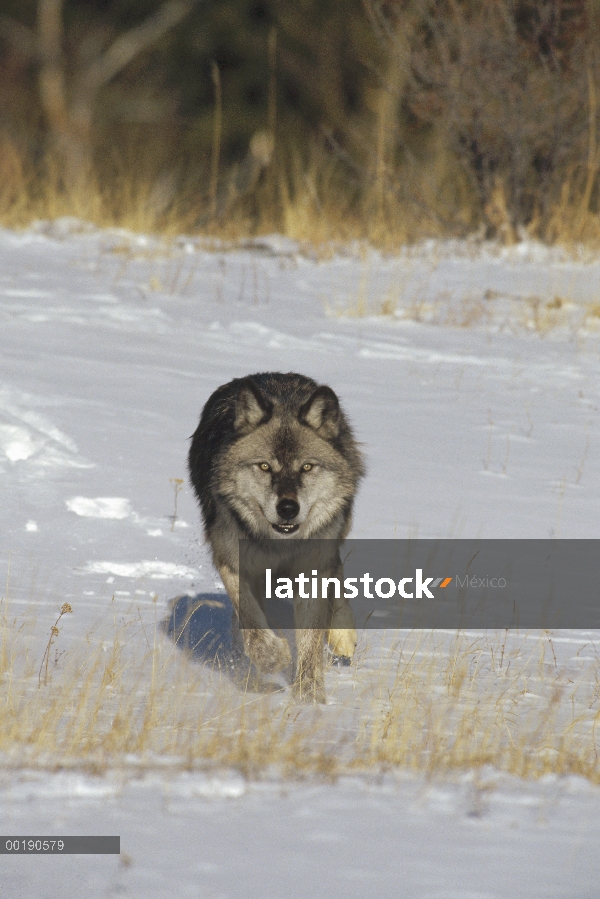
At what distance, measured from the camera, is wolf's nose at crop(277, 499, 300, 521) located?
4.87 meters

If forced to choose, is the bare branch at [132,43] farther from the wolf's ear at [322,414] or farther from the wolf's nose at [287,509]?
the wolf's nose at [287,509]

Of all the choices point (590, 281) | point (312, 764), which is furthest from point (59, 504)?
point (590, 281)

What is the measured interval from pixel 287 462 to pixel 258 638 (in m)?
0.81

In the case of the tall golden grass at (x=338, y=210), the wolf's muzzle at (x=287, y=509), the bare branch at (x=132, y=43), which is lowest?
the wolf's muzzle at (x=287, y=509)

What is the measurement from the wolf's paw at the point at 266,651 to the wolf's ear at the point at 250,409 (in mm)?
970

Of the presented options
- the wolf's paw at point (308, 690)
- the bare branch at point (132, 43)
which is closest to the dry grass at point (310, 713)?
the wolf's paw at point (308, 690)

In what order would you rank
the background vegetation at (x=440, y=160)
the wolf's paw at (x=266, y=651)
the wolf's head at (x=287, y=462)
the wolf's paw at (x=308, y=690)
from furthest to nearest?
the background vegetation at (x=440, y=160)
the wolf's head at (x=287, y=462)
the wolf's paw at (x=266, y=651)
the wolf's paw at (x=308, y=690)

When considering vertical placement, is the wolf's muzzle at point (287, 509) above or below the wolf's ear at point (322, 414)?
below

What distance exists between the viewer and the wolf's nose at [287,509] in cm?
487

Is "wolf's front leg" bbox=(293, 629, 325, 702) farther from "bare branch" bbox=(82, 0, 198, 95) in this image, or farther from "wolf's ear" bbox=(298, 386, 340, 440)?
"bare branch" bbox=(82, 0, 198, 95)

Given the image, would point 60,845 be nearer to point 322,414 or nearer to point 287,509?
point 287,509

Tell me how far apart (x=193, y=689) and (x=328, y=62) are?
28.7 metres

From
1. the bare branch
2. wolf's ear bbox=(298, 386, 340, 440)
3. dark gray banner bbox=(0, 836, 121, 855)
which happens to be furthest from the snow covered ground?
the bare branch

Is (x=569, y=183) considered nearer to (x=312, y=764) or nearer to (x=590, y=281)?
(x=590, y=281)
